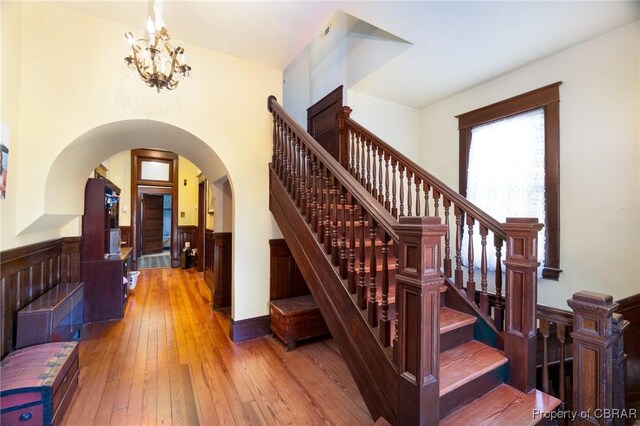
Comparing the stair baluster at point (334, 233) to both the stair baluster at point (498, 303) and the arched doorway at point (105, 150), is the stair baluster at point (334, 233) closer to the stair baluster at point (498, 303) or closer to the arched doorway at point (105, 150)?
the stair baluster at point (498, 303)

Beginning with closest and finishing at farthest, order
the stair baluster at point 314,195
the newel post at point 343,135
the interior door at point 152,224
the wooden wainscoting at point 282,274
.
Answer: the stair baluster at point 314,195
the wooden wainscoting at point 282,274
the newel post at point 343,135
the interior door at point 152,224

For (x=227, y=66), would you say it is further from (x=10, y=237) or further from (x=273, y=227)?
(x=10, y=237)

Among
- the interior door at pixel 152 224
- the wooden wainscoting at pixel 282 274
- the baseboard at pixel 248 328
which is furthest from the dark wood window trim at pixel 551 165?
the interior door at pixel 152 224

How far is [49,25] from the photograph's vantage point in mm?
2205

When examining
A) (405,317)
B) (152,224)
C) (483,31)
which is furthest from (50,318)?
(152,224)

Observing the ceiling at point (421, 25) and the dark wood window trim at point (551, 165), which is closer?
the ceiling at point (421, 25)

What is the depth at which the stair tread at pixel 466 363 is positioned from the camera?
1.59 metres

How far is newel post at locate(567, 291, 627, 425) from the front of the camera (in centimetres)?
151

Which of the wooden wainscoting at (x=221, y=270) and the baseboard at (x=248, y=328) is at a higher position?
the wooden wainscoting at (x=221, y=270)

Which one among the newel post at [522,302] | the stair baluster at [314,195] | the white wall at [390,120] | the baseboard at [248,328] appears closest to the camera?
the newel post at [522,302]

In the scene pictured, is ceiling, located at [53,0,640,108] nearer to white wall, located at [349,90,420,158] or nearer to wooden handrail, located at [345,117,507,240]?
white wall, located at [349,90,420,158]

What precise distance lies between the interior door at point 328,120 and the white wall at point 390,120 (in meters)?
0.28

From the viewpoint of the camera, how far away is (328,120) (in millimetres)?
4148

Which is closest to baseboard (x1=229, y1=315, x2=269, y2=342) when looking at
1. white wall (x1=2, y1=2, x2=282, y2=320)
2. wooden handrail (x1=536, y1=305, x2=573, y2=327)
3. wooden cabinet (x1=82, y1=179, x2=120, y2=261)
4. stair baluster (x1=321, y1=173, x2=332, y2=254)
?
white wall (x1=2, y1=2, x2=282, y2=320)
